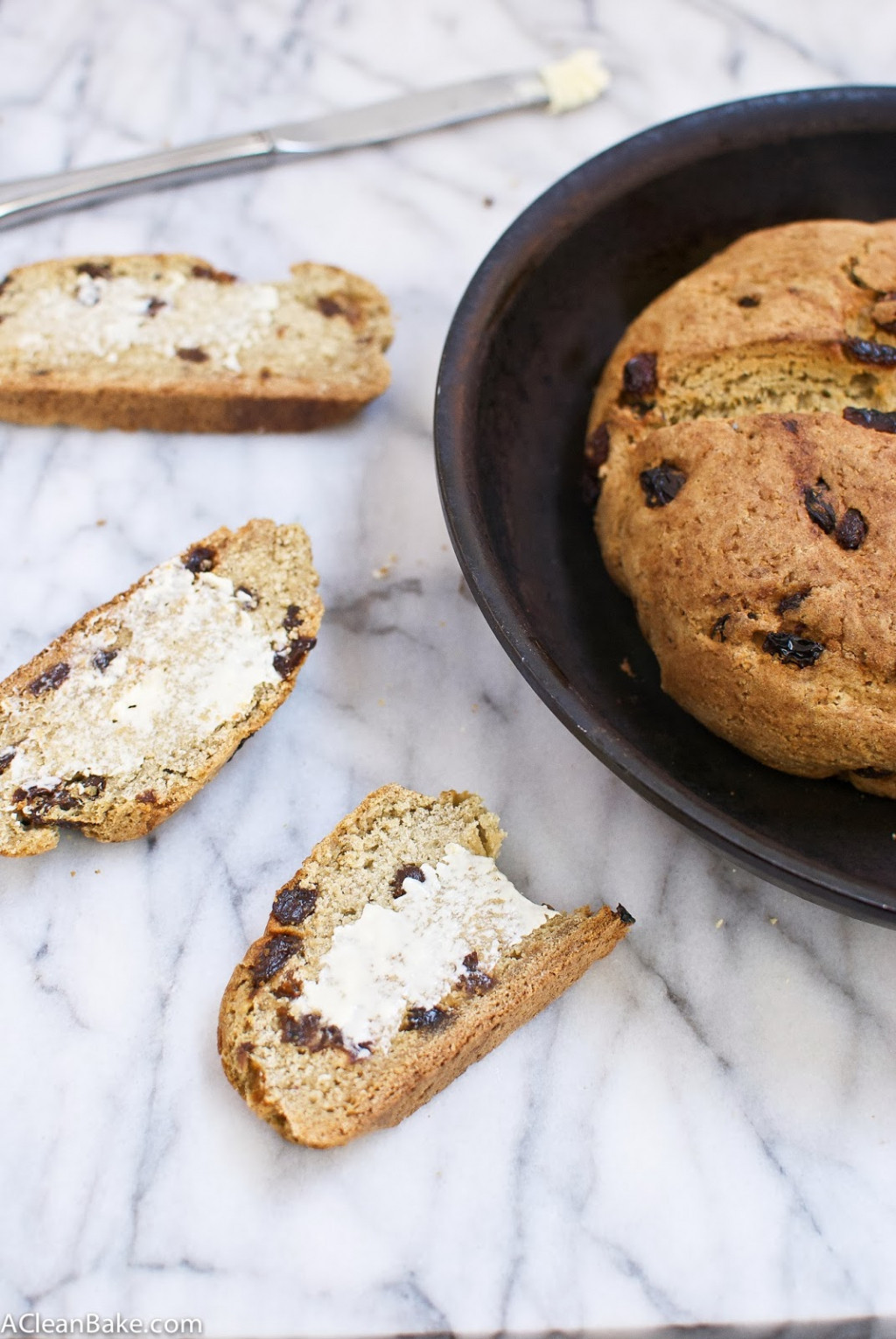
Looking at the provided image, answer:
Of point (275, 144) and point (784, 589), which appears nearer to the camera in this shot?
point (784, 589)

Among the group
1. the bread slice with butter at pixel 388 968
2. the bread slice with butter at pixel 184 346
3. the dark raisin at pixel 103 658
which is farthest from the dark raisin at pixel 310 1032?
the bread slice with butter at pixel 184 346

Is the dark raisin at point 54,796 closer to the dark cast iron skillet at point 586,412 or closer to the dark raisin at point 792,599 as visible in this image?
the dark cast iron skillet at point 586,412

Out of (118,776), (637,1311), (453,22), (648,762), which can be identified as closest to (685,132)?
(453,22)

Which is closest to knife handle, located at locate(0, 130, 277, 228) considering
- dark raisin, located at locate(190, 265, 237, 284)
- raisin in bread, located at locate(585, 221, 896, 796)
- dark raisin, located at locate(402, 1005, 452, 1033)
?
dark raisin, located at locate(190, 265, 237, 284)

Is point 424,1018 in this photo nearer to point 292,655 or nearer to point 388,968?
point 388,968

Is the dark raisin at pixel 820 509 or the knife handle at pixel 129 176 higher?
the dark raisin at pixel 820 509

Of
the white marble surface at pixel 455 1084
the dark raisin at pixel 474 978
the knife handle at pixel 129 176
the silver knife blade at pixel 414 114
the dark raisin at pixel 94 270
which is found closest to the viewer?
the white marble surface at pixel 455 1084

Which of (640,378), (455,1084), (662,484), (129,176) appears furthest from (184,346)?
(455,1084)
